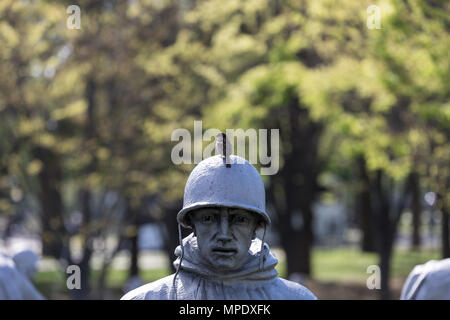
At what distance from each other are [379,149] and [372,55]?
2.44m

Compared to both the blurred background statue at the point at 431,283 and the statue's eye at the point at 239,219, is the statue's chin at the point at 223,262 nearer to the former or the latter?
the statue's eye at the point at 239,219

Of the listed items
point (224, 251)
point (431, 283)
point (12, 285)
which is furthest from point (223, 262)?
point (12, 285)

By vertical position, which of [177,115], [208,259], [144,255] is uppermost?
[177,115]

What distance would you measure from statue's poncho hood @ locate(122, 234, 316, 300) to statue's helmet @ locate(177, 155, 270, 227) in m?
0.25

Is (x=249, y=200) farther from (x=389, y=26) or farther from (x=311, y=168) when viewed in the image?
(x=311, y=168)

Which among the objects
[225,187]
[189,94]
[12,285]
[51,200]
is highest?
[189,94]

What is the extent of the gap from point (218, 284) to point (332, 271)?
28913mm

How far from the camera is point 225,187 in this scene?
5.07 metres

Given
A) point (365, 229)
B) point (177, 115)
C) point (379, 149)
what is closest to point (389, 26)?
point (379, 149)

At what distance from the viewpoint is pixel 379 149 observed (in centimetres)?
2075

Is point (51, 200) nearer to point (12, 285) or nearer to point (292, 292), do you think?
point (12, 285)

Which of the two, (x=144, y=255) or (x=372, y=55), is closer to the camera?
(x=372, y=55)

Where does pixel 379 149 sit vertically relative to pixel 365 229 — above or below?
above

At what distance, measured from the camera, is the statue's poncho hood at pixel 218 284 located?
5.14 meters
